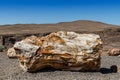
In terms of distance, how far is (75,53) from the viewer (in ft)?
81.3

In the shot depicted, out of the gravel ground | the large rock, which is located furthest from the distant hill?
the gravel ground

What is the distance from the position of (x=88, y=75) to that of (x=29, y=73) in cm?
422

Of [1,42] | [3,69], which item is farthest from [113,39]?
[3,69]

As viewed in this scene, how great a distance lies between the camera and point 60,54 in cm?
2464

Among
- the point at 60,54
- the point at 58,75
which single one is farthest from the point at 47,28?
the point at 58,75

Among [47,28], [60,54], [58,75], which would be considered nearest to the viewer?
[58,75]

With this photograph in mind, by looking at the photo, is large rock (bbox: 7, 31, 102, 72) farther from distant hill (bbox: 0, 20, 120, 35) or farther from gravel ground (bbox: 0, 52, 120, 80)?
distant hill (bbox: 0, 20, 120, 35)

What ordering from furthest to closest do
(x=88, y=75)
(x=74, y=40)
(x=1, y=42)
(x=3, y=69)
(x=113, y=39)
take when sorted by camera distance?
(x=113, y=39), (x=1, y=42), (x=3, y=69), (x=74, y=40), (x=88, y=75)

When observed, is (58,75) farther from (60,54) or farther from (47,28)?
(47,28)

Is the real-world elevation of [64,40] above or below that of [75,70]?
above

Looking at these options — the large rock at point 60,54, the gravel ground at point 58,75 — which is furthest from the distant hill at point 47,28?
the gravel ground at point 58,75

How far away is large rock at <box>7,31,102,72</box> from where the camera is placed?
24.6 meters

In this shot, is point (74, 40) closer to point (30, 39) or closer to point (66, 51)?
point (66, 51)

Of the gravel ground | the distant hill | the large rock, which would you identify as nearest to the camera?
the gravel ground
